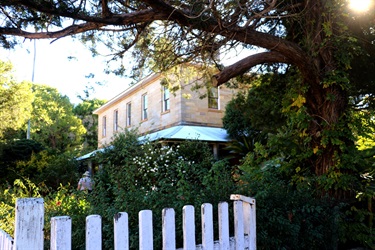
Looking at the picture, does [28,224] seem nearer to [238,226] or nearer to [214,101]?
[238,226]

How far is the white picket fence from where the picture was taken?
188cm

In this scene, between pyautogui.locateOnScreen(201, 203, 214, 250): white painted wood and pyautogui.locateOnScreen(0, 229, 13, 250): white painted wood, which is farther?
pyautogui.locateOnScreen(201, 203, 214, 250): white painted wood

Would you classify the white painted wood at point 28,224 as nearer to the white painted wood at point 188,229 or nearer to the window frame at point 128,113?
the white painted wood at point 188,229

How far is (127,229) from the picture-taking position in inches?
89.1

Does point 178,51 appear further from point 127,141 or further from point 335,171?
point 127,141

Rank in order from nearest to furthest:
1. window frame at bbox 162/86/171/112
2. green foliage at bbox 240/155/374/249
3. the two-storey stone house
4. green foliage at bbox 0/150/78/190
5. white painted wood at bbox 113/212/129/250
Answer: white painted wood at bbox 113/212/129/250
green foliage at bbox 240/155/374/249
the two-storey stone house
green foliage at bbox 0/150/78/190
window frame at bbox 162/86/171/112

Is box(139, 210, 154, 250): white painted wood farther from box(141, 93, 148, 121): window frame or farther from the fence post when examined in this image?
box(141, 93, 148, 121): window frame

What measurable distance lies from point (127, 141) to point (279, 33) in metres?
7.52

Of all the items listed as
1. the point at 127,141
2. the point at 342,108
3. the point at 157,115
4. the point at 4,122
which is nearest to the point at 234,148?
the point at 127,141

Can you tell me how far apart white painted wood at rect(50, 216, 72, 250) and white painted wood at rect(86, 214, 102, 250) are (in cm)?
13

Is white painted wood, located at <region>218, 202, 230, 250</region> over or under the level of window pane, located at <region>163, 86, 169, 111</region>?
under

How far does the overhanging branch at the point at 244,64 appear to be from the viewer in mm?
4992

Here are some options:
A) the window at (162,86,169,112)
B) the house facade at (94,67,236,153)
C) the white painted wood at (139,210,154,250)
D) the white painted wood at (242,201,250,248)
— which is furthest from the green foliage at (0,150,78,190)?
the white painted wood at (139,210,154,250)

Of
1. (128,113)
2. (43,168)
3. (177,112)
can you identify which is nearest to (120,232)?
(177,112)
